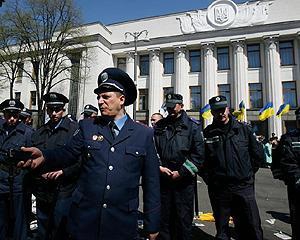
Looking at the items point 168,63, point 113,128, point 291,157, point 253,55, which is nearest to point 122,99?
point 113,128

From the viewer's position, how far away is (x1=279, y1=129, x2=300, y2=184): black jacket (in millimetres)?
3759

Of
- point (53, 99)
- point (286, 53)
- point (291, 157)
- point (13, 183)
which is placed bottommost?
point (13, 183)

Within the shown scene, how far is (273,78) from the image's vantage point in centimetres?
2695

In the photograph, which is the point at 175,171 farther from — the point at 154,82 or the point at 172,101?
the point at 154,82

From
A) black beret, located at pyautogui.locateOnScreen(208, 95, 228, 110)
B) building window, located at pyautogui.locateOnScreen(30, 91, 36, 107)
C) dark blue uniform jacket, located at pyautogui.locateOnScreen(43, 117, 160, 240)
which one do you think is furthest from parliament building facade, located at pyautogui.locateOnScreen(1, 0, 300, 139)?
dark blue uniform jacket, located at pyautogui.locateOnScreen(43, 117, 160, 240)

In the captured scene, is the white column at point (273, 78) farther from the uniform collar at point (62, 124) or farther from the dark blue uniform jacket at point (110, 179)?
the dark blue uniform jacket at point (110, 179)

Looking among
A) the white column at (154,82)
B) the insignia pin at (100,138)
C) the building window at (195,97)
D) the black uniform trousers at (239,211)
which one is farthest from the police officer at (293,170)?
the white column at (154,82)

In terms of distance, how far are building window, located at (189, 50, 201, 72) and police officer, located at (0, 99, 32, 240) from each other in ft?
94.2

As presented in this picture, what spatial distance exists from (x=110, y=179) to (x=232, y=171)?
2158 mm

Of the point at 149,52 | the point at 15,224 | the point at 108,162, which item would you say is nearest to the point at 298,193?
the point at 108,162

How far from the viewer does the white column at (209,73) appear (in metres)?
29.2

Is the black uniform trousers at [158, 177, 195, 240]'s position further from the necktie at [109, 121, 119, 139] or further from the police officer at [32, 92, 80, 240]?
the necktie at [109, 121, 119, 139]

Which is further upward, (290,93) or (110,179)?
(290,93)

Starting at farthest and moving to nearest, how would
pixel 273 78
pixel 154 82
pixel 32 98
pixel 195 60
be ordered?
1. pixel 32 98
2. pixel 154 82
3. pixel 195 60
4. pixel 273 78
